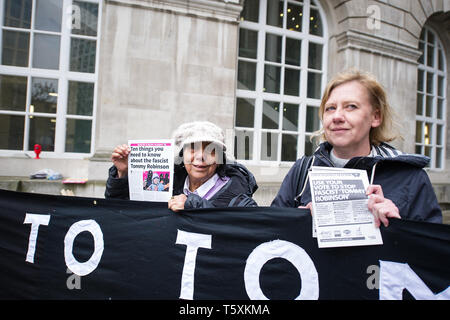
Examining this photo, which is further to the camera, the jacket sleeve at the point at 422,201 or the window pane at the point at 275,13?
the window pane at the point at 275,13

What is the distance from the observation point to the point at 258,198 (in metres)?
5.90

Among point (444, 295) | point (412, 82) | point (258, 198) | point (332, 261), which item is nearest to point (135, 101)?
point (258, 198)

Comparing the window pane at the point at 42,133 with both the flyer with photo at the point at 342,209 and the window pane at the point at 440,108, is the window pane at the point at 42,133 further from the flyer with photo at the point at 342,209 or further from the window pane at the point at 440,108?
the window pane at the point at 440,108

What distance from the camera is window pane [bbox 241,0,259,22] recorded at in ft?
22.4

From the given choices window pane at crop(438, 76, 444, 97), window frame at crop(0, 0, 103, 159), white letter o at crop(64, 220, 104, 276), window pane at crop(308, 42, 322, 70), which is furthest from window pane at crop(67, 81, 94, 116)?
window pane at crop(438, 76, 444, 97)

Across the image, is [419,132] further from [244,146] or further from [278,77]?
[244,146]

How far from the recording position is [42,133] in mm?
5508

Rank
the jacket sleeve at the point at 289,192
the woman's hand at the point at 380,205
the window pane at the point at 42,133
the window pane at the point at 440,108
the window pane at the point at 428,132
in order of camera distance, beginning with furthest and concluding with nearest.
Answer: the window pane at the point at 440,108 → the window pane at the point at 428,132 → the window pane at the point at 42,133 → the jacket sleeve at the point at 289,192 → the woman's hand at the point at 380,205

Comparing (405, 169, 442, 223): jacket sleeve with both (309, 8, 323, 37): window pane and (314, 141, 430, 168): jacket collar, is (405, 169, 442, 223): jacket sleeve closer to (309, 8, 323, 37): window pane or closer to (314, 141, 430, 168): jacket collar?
(314, 141, 430, 168): jacket collar

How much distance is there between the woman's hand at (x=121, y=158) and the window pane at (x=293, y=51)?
6056mm

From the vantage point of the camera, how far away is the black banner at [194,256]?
5.29 ft

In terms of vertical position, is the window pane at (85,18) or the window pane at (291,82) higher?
the window pane at (85,18)

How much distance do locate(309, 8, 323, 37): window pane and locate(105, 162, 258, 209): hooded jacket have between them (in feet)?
21.9

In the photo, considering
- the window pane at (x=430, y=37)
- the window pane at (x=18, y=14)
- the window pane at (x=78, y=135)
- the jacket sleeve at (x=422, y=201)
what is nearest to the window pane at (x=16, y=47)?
the window pane at (x=18, y=14)
